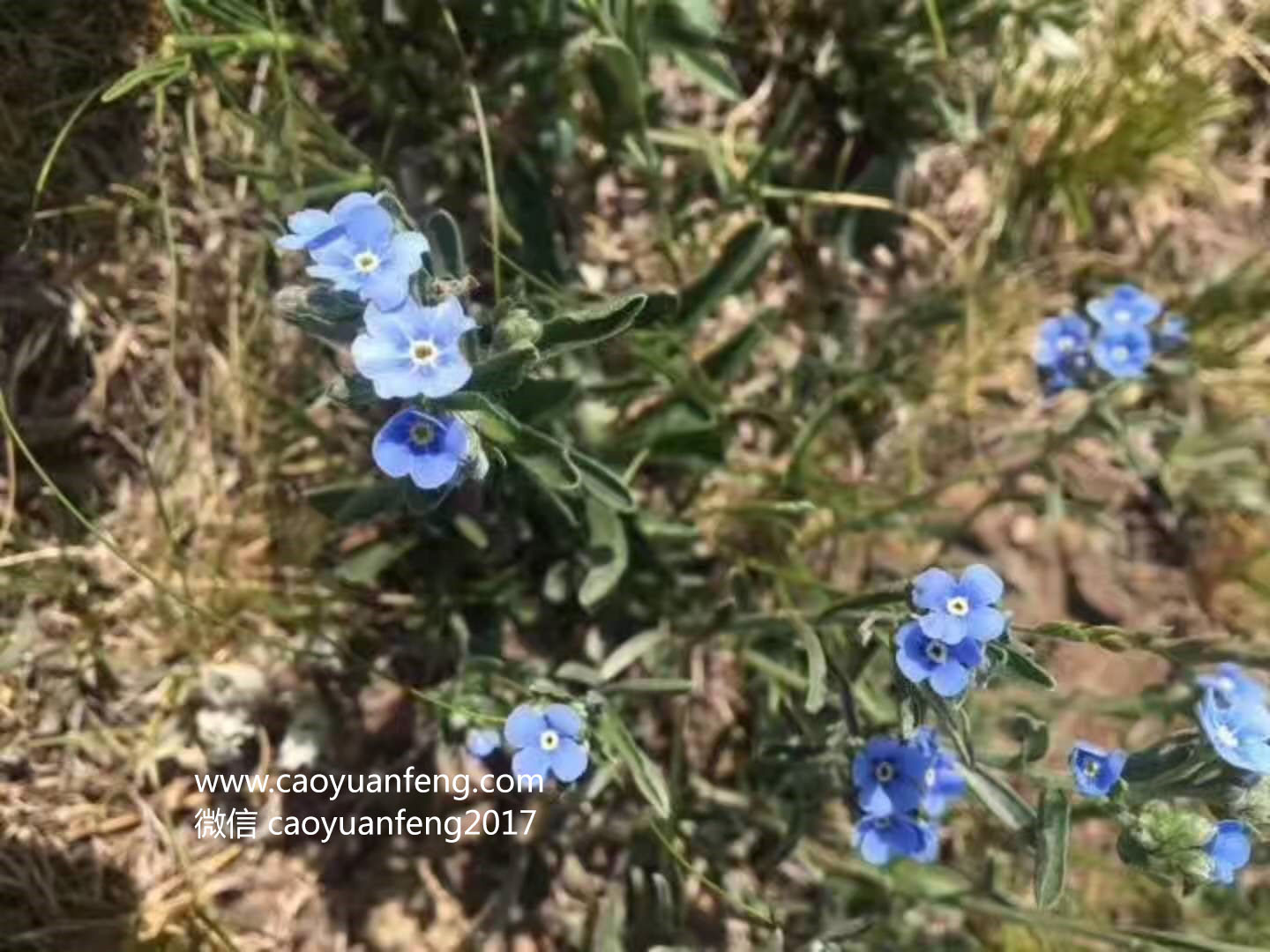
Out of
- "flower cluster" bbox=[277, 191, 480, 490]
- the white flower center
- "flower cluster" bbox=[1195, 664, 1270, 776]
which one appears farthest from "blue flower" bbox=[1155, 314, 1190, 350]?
the white flower center

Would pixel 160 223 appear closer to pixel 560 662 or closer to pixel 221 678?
pixel 221 678

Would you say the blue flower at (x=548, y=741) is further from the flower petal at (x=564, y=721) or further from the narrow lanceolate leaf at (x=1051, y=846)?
the narrow lanceolate leaf at (x=1051, y=846)

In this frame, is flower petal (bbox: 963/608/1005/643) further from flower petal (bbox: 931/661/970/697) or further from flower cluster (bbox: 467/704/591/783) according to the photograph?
flower cluster (bbox: 467/704/591/783)

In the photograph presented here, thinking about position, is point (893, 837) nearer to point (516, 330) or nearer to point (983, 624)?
point (983, 624)

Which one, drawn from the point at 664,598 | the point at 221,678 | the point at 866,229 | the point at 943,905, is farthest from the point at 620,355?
the point at 943,905

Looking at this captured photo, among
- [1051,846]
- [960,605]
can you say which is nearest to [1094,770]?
[1051,846]

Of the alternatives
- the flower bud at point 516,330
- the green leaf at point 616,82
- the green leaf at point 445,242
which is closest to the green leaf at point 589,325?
the flower bud at point 516,330

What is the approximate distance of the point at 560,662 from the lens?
154 inches

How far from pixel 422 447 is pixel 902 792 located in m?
1.31

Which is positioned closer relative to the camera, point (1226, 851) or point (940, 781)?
point (1226, 851)

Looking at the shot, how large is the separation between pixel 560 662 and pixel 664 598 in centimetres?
31

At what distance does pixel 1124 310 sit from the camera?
395cm

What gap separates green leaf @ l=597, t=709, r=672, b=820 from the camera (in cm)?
327

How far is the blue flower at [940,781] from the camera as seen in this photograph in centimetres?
328
